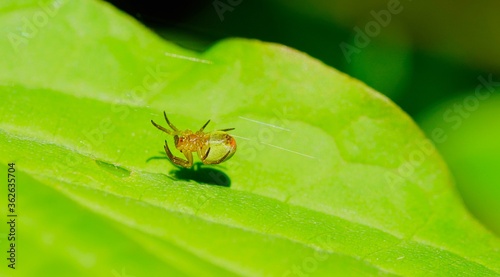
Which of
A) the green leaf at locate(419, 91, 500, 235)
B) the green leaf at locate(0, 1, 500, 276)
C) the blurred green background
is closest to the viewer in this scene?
the green leaf at locate(0, 1, 500, 276)

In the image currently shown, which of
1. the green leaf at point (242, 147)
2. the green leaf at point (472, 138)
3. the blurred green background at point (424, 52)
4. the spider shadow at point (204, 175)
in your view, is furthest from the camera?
the blurred green background at point (424, 52)

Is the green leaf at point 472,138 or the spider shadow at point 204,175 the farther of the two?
the green leaf at point 472,138

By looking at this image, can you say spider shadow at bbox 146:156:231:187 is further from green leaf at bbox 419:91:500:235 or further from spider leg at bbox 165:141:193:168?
green leaf at bbox 419:91:500:235

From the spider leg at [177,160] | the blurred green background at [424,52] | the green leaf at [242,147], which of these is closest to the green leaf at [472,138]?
the blurred green background at [424,52]

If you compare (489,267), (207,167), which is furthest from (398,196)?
(207,167)

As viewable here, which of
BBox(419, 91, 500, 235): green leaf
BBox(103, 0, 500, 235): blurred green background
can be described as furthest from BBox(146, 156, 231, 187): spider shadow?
BBox(419, 91, 500, 235): green leaf

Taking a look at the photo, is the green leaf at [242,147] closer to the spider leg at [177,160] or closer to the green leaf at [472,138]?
the spider leg at [177,160]
